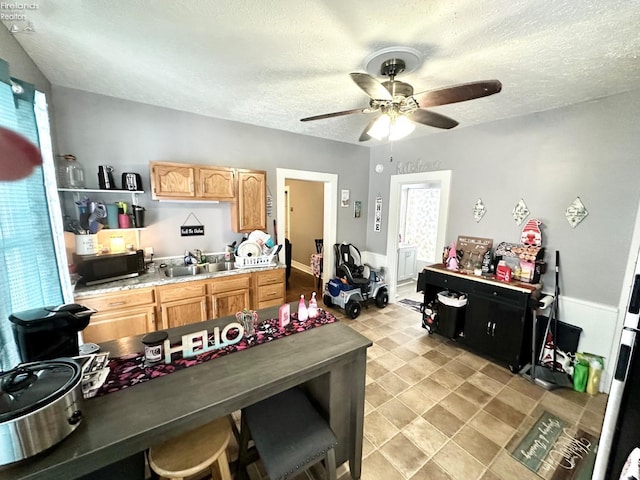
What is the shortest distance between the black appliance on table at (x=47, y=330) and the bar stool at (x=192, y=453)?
60 centimetres

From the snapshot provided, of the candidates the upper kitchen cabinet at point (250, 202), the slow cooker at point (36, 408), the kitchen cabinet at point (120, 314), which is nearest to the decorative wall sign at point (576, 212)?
the upper kitchen cabinet at point (250, 202)

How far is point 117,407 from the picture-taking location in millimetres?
945

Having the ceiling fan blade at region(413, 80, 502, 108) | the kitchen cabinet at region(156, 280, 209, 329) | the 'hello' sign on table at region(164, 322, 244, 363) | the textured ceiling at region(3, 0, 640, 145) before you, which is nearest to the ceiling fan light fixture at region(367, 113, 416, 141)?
the ceiling fan blade at region(413, 80, 502, 108)

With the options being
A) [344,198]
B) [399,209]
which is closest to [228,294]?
[344,198]

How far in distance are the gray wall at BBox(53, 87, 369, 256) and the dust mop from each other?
3.26m

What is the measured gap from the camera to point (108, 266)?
2420 millimetres

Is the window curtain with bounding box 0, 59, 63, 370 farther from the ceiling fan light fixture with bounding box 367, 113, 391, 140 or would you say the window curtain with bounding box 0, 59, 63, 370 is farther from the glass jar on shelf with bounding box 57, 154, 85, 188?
the ceiling fan light fixture with bounding box 367, 113, 391, 140

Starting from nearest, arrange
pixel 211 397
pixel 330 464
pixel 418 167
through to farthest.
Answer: pixel 211 397
pixel 330 464
pixel 418 167

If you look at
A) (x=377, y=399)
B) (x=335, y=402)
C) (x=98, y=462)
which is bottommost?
(x=377, y=399)

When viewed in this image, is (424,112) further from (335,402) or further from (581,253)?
(581,253)

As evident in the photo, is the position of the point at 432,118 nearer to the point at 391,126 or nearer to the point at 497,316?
the point at 391,126

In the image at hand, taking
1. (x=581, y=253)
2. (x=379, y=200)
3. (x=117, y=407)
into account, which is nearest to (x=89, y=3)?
(x=117, y=407)

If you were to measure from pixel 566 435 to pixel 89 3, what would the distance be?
4137 millimetres

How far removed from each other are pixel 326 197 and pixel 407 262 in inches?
94.5
